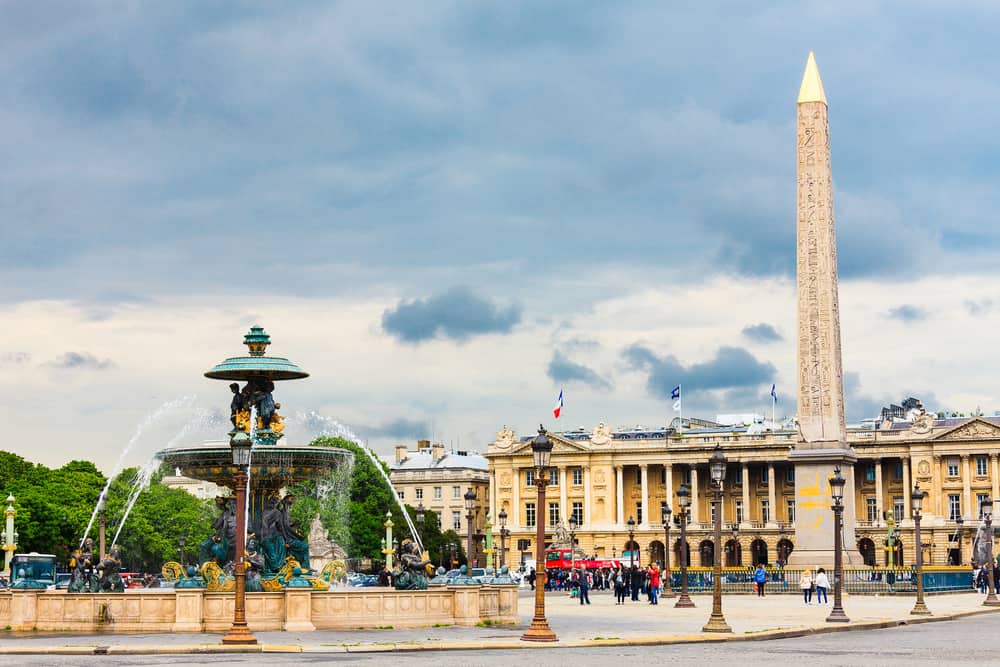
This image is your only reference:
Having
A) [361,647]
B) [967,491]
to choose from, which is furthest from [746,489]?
[361,647]

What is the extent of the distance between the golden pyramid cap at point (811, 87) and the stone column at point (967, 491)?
236 ft

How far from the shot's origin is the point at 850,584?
202 ft

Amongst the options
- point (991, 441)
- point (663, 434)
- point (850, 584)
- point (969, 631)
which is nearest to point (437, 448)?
point (663, 434)

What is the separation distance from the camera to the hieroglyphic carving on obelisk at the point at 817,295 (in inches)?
2260

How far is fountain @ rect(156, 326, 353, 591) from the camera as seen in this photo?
33.4 m

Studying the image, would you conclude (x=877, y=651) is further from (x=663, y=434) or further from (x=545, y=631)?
(x=663, y=434)

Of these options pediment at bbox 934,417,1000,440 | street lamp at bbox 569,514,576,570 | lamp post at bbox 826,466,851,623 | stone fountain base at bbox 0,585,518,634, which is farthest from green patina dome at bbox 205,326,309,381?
pediment at bbox 934,417,1000,440

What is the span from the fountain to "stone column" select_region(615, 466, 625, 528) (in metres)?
103

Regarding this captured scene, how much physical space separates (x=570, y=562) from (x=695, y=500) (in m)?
31.7

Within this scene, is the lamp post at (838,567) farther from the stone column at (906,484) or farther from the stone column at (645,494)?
the stone column at (645,494)

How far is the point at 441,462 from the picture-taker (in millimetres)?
153250

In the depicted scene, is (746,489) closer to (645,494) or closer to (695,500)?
(695,500)

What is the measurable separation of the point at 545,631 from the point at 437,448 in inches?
4998

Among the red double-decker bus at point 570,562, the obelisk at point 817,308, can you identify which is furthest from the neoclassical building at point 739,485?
the obelisk at point 817,308
